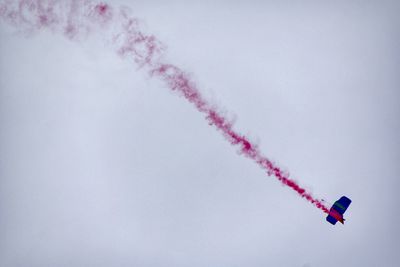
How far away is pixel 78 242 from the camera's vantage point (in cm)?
1434

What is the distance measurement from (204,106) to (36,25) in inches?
265

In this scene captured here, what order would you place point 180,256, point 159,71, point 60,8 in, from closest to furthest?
point 60,8, point 159,71, point 180,256

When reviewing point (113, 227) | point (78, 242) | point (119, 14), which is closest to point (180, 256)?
point (113, 227)

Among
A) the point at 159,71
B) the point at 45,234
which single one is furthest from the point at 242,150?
the point at 45,234

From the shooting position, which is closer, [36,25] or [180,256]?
[36,25]

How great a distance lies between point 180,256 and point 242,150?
492 cm

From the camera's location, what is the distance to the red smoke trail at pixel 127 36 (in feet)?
41.5

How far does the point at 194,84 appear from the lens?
13898 millimetres

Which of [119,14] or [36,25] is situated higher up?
[119,14]

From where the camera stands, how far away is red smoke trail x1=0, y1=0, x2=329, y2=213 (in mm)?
12656

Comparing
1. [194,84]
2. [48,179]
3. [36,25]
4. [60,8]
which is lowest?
[48,179]

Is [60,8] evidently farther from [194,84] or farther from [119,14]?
[194,84]

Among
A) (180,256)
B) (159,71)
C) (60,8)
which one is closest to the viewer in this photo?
(60,8)

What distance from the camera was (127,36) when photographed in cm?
1316
